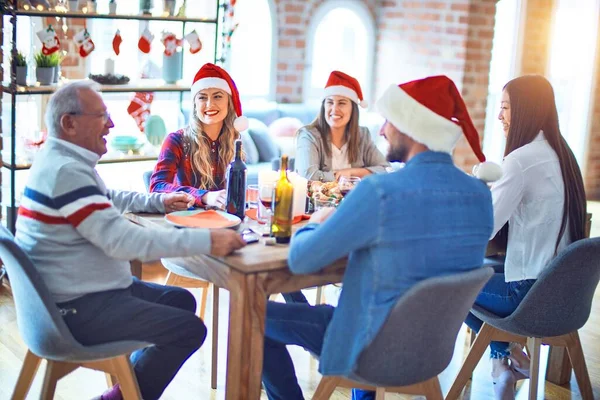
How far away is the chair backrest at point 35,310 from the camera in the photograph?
2053 millimetres

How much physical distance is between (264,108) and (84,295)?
4.18 m

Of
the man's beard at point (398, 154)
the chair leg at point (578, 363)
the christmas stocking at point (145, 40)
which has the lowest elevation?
the chair leg at point (578, 363)

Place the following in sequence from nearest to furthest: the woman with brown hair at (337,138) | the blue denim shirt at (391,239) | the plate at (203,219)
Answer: the blue denim shirt at (391,239) → the plate at (203,219) → the woman with brown hair at (337,138)

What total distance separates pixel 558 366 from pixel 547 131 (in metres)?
1.08

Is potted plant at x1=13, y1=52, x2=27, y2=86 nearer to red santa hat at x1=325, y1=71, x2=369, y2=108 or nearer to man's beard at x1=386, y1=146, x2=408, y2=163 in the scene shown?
red santa hat at x1=325, y1=71, x2=369, y2=108

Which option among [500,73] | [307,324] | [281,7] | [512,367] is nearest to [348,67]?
[281,7]

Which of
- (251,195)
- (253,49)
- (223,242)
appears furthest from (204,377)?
(253,49)

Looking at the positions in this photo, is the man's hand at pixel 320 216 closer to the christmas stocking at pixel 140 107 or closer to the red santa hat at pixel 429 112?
the red santa hat at pixel 429 112

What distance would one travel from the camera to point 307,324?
7.64ft

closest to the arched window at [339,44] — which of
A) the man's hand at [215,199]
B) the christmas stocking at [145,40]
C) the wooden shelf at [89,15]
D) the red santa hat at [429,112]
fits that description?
the wooden shelf at [89,15]

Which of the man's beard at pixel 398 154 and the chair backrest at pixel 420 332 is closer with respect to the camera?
the chair backrest at pixel 420 332

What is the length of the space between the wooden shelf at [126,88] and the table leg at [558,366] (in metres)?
2.50

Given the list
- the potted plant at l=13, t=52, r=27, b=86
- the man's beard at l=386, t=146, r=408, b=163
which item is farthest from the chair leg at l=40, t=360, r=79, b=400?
the potted plant at l=13, t=52, r=27, b=86

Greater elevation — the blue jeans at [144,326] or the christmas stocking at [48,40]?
the christmas stocking at [48,40]
